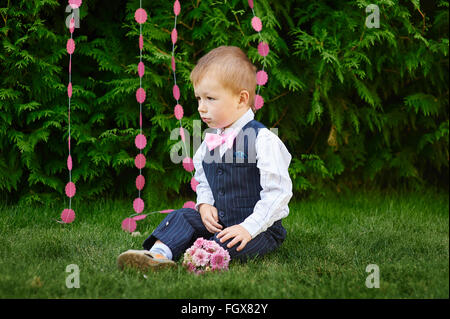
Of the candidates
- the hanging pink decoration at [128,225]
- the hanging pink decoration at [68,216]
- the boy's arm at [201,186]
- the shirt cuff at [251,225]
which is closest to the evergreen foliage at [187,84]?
the hanging pink decoration at [68,216]

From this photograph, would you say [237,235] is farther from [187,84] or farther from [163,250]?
[187,84]

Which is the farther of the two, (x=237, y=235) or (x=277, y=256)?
(x=277, y=256)

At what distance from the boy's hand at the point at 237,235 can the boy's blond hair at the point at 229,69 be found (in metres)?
0.67

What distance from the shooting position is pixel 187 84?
3.49m

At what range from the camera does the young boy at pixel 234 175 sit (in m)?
2.27

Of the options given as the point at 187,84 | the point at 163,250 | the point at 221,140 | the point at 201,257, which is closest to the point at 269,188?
the point at 221,140

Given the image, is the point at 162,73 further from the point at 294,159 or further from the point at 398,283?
the point at 398,283

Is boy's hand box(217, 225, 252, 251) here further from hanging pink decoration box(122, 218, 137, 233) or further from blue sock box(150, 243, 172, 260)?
hanging pink decoration box(122, 218, 137, 233)

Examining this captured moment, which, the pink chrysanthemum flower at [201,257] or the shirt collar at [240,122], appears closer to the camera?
the pink chrysanthemum flower at [201,257]

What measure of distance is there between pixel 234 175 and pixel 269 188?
20cm

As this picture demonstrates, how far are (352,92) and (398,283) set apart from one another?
233cm

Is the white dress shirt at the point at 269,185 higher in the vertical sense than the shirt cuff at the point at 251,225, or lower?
higher

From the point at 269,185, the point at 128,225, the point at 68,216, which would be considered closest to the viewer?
the point at 269,185

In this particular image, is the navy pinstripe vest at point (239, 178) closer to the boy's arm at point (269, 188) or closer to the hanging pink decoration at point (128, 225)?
the boy's arm at point (269, 188)
